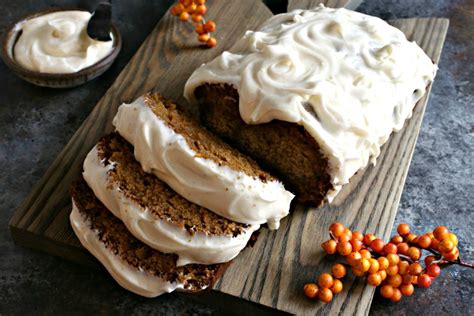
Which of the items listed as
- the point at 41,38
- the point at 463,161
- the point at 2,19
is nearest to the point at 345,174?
the point at 463,161

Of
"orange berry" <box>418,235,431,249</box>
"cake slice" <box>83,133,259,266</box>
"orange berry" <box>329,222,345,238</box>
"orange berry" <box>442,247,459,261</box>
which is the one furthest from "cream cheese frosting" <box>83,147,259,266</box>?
"orange berry" <box>442,247,459,261</box>

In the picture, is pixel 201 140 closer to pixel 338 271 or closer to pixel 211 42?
pixel 338 271

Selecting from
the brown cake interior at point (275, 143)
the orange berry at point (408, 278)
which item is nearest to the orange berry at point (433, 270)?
the orange berry at point (408, 278)

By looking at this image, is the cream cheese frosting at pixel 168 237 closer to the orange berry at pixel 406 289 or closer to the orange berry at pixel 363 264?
the orange berry at pixel 363 264

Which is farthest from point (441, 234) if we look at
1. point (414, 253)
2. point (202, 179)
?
point (202, 179)

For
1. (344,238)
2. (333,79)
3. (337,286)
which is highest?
(333,79)

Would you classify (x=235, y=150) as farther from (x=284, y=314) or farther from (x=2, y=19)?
(x=2, y=19)

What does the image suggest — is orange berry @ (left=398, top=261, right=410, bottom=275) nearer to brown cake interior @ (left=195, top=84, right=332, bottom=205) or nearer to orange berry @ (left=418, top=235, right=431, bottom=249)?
orange berry @ (left=418, top=235, right=431, bottom=249)
